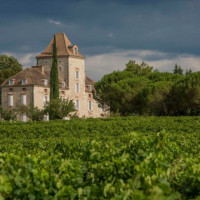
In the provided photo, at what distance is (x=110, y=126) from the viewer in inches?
891

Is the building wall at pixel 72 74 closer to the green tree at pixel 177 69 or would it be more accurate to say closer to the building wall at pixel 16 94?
the building wall at pixel 16 94

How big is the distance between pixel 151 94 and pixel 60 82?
21.3 m

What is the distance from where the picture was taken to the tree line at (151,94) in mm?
37594

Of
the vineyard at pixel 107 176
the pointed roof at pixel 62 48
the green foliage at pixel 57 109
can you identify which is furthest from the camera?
the pointed roof at pixel 62 48

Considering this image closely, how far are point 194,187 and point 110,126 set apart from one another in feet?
60.7

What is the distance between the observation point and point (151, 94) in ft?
134

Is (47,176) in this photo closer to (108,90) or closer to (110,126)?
(110,126)

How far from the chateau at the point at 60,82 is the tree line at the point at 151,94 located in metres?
5.61

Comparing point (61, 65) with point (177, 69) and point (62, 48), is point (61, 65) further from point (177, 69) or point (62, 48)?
point (177, 69)

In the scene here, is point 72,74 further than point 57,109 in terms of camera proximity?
Yes

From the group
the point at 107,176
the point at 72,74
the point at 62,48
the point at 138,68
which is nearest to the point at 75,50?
the point at 62,48

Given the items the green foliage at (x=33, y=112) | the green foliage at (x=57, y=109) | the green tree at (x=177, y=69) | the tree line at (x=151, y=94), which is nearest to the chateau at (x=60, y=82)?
the tree line at (x=151, y=94)

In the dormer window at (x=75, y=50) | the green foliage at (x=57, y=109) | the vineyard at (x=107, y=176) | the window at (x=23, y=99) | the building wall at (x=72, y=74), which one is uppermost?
the dormer window at (x=75, y=50)

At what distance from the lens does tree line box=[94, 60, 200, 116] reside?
37594mm
